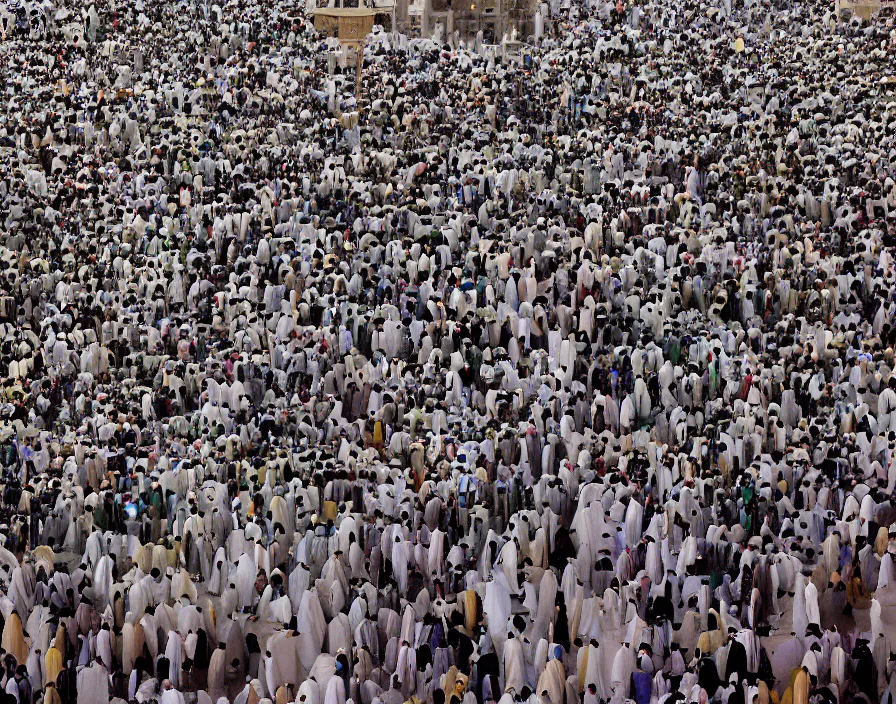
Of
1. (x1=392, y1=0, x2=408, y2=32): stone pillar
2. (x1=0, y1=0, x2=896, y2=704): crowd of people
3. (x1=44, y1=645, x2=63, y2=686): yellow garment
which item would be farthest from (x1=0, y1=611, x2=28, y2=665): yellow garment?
(x1=392, y1=0, x2=408, y2=32): stone pillar

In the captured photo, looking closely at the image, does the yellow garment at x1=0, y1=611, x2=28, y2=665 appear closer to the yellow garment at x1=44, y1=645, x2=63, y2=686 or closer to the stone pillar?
the yellow garment at x1=44, y1=645, x2=63, y2=686

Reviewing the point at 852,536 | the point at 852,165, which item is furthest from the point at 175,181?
the point at 852,536

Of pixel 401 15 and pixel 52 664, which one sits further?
pixel 401 15

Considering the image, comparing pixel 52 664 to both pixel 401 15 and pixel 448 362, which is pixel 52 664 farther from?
pixel 401 15

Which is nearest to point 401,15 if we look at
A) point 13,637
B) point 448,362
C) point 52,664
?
point 448,362

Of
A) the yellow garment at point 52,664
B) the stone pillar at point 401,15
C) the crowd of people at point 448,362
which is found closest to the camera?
the yellow garment at point 52,664

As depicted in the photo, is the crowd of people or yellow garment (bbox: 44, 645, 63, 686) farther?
the crowd of people

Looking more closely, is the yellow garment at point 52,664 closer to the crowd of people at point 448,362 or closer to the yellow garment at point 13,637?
the crowd of people at point 448,362

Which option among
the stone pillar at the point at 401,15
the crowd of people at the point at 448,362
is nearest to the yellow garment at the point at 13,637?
the crowd of people at the point at 448,362
